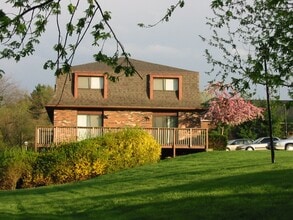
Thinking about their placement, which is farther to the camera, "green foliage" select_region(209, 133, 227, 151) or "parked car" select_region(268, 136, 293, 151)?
"parked car" select_region(268, 136, 293, 151)

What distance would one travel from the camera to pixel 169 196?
1495cm

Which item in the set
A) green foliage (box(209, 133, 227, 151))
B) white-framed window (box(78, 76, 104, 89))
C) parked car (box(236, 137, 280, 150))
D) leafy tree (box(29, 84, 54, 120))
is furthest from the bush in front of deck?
leafy tree (box(29, 84, 54, 120))

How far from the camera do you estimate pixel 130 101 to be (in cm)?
4019

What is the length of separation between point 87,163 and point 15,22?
20863mm

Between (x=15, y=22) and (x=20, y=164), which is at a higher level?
(x=15, y=22)

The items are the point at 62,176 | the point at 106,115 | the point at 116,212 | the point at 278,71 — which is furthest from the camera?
the point at 106,115

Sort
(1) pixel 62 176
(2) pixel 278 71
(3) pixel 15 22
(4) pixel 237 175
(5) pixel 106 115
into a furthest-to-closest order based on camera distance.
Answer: (5) pixel 106 115 < (1) pixel 62 176 < (4) pixel 237 175 < (2) pixel 278 71 < (3) pixel 15 22

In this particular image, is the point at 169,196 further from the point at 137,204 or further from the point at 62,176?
the point at 62,176

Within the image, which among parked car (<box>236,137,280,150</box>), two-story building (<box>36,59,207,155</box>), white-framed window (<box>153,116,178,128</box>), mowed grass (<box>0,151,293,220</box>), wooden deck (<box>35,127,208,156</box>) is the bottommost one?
mowed grass (<box>0,151,293,220</box>)

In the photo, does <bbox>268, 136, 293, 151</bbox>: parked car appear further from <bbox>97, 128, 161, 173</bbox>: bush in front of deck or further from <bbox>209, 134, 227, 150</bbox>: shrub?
<bbox>97, 128, 161, 173</bbox>: bush in front of deck

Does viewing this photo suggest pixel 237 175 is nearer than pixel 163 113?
Yes

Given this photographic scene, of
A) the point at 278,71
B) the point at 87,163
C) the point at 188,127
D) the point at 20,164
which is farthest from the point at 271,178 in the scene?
the point at 188,127

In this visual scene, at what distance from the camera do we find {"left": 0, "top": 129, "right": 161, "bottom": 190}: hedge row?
28266mm

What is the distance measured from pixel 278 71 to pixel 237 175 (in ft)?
24.3
